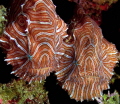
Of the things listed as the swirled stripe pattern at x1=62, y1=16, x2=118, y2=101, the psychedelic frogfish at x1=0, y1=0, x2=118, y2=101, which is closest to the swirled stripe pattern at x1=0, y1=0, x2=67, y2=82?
the psychedelic frogfish at x1=0, y1=0, x2=118, y2=101

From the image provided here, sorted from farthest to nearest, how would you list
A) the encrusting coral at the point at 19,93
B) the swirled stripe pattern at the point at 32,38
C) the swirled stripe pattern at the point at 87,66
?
the encrusting coral at the point at 19,93, the swirled stripe pattern at the point at 87,66, the swirled stripe pattern at the point at 32,38

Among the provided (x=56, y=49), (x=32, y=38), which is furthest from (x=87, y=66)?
(x=32, y=38)

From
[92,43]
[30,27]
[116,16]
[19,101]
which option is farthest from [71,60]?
[116,16]

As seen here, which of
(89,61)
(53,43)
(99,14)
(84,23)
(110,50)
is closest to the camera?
(53,43)

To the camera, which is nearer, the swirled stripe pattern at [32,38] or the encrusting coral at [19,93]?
the swirled stripe pattern at [32,38]

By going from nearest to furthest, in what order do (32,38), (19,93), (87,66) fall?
(32,38) → (87,66) → (19,93)

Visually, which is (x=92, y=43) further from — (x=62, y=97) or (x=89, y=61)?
(x=62, y=97)

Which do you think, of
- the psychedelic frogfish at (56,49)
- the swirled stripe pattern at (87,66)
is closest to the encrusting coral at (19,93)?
the psychedelic frogfish at (56,49)

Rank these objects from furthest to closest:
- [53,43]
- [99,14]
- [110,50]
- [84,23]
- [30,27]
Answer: [99,14] < [110,50] < [84,23] < [53,43] < [30,27]

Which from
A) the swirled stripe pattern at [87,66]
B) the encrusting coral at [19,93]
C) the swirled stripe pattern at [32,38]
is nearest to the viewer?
the swirled stripe pattern at [32,38]

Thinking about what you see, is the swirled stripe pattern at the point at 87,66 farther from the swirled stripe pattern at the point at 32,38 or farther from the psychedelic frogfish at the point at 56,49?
the swirled stripe pattern at the point at 32,38

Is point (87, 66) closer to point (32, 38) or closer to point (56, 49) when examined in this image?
point (56, 49)
